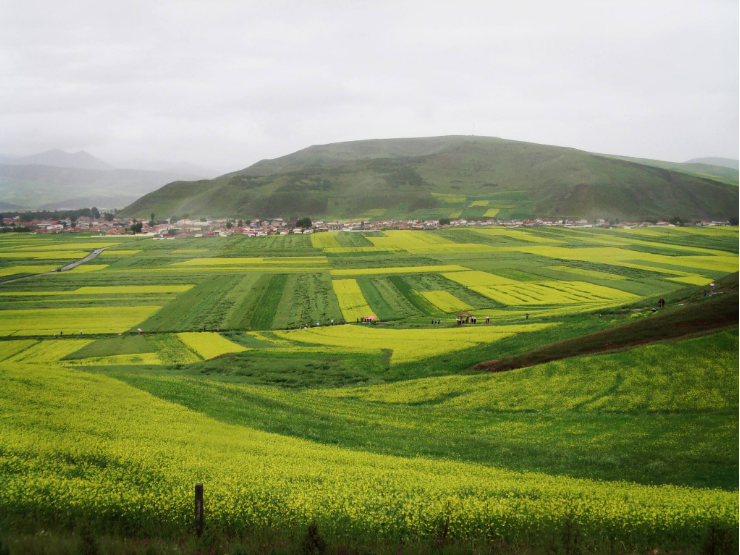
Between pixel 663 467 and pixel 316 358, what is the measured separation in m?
16.5

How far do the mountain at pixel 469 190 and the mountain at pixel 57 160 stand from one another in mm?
35607

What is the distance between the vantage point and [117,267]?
2775cm

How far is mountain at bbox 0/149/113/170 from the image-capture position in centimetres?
1870

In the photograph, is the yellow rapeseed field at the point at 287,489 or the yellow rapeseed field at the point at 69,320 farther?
the yellow rapeseed field at the point at 69,320

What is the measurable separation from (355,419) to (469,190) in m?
125

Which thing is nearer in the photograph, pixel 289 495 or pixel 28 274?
pixel 289 495

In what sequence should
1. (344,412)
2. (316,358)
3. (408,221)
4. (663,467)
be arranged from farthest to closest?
(408,221), (316,358), (344,412), (663,467)

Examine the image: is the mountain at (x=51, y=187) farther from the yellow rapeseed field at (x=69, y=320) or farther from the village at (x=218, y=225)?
the yellow rapeseed field at (x=69, y=320)

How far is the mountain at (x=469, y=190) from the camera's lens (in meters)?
54.2

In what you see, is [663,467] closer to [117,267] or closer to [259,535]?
[259,535]

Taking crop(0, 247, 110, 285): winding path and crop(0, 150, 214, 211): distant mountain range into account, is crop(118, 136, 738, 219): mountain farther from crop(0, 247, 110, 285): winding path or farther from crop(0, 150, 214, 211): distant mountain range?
crop(0, 247, 110, 285): winding path

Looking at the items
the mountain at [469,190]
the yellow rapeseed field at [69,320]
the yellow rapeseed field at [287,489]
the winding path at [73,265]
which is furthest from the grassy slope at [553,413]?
the mountain at [469,190]

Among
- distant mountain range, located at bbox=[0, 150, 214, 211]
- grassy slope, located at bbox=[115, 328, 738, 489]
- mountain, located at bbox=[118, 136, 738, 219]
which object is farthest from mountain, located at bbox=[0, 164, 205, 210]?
mountain, located at bbox=[118, 136, 738, 219]

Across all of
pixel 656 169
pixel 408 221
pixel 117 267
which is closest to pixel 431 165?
pixel 408 221
